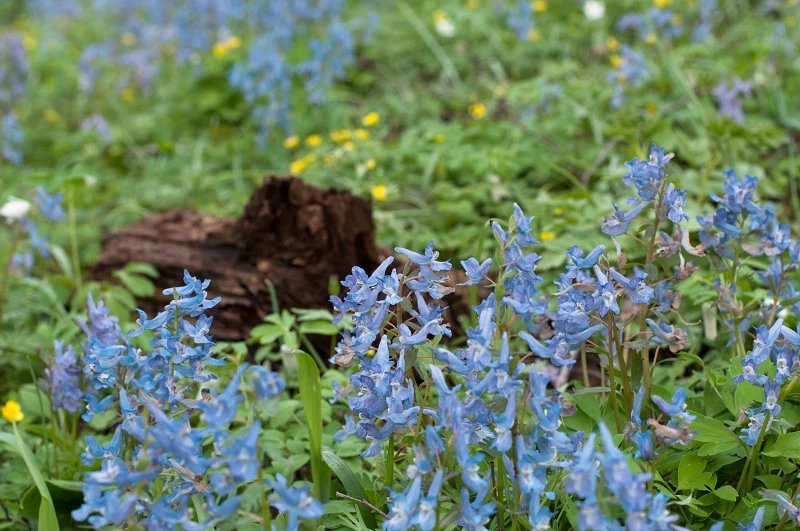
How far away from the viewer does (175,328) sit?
2.04 meters

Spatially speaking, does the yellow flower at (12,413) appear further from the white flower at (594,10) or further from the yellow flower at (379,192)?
the white flower at (594,10)

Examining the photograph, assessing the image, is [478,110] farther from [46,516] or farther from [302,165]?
[46,516]

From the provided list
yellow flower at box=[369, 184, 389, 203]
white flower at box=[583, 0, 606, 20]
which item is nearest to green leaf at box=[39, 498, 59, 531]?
yellow flower at box=[369, 184, 389, 203]

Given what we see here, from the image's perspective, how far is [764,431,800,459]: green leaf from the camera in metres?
2.07

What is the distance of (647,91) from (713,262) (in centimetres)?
322

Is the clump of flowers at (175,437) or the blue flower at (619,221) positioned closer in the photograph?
the clump of flowers at (175,437)

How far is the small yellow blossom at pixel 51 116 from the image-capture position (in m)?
7.11

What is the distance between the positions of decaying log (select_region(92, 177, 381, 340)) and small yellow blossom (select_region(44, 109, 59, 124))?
149 inches

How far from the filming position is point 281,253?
3.76 metres

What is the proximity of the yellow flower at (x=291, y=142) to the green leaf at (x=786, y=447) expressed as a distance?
3.67m

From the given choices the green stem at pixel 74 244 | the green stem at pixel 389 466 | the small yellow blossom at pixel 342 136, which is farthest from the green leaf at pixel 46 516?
the small yellow blossom at pixel 342 136

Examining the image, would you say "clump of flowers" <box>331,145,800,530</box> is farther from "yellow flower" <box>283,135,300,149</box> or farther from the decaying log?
"yellow flower" <box>283,135,300,149</box>

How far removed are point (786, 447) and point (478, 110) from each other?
346cm

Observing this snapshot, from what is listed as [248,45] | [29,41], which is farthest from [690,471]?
[29,41]
